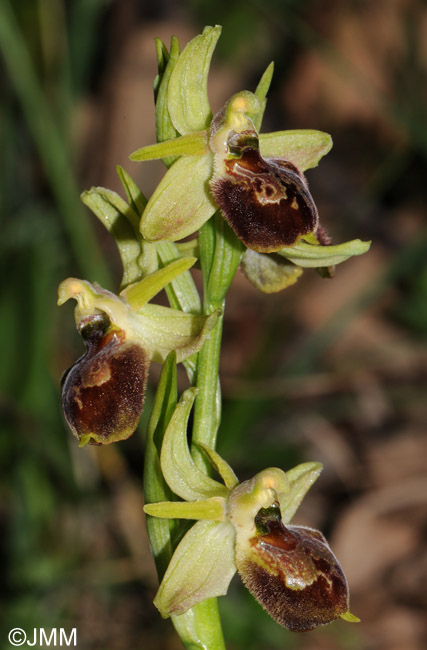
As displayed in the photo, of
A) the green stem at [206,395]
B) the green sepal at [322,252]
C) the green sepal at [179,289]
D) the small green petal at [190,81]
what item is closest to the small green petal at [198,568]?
the green stem at [206,395]

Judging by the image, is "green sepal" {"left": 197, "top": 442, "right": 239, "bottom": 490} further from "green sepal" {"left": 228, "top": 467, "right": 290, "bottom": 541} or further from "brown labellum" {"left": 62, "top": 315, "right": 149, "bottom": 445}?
"brown labellum" {"left": 62, "top": 315, "right": 149, "bottom": 445}

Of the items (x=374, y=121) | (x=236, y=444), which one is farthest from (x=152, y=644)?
(x=374, y=121)

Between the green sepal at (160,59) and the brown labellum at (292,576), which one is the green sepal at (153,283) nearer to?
the green sepal at (160,59)

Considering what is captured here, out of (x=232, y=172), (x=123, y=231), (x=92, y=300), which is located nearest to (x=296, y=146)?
(x=232, y=172)

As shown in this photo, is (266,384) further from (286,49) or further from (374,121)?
(286,49)

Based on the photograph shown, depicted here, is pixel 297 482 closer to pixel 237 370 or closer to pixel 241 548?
pixel 241 548

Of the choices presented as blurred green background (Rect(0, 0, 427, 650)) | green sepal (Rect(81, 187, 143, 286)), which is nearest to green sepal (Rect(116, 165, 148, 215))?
green sepal (Rect(81, 187, 143, 286))

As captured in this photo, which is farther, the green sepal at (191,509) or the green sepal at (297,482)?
the green sepal at (297,482)
